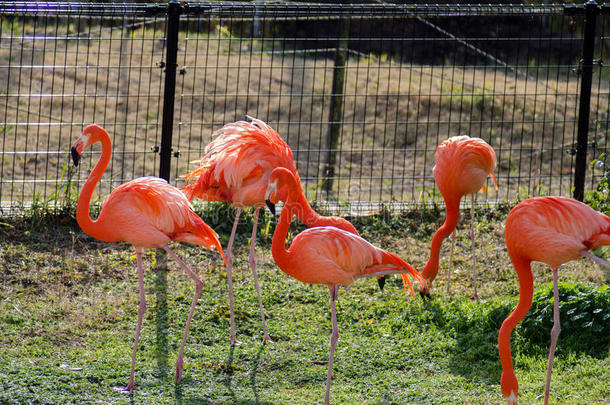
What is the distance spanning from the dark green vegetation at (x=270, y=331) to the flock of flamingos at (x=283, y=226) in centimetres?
28

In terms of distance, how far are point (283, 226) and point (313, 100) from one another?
703 centimetres

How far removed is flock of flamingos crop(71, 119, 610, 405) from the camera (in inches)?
176

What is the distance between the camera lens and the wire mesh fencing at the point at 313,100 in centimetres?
727

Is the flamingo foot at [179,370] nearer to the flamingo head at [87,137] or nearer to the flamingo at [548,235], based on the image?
the flamingo head at [87,137]

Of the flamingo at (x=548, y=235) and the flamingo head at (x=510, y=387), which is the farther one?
the flamingo at (x=548, y=235)

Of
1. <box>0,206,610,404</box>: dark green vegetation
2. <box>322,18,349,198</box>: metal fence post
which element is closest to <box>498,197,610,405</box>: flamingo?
<box>0,206,610,404</box>: dark green vegetation

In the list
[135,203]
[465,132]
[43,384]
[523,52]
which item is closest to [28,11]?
[135,203]

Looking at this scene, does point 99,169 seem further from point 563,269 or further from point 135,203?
point 563,269

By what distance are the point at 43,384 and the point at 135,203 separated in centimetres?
117

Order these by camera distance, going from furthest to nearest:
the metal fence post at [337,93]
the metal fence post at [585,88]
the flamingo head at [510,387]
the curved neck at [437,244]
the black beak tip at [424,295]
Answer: the metal fence post at [337,93] < the metal fence post at [585,88] < the black beak tip at [424,295] < the curved neck at [437,244] < the flamingo head at [510,387]

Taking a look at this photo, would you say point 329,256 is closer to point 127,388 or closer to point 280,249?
point 280,249

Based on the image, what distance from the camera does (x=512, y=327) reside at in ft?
14.3

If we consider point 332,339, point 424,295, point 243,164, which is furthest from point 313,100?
point 332,339

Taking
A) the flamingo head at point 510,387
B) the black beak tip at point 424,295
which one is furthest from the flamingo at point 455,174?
the flamingo head at point 510,387
